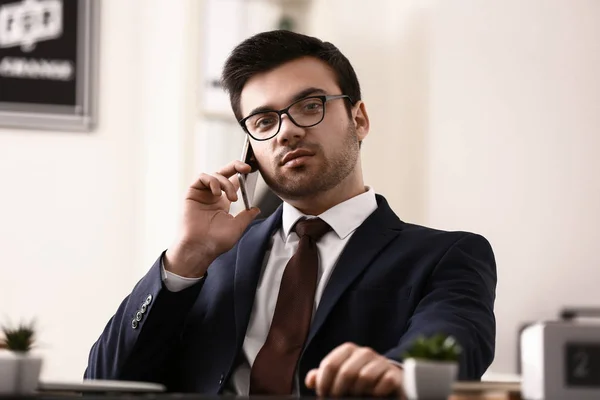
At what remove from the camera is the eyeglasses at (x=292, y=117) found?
2002mm

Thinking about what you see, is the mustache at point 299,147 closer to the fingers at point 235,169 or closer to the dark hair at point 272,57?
the fingers at point 235,169

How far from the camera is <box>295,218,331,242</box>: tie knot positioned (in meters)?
1.98

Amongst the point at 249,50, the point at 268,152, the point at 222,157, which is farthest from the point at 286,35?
the point at 222,157

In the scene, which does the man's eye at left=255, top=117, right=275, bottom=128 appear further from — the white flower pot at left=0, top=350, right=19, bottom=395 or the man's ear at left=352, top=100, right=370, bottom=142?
the white flower pot at left=0, top=350, right=19, bottom=395

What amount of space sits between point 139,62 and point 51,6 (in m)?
0.49

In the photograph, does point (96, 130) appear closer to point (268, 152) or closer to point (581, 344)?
point (268, 152)

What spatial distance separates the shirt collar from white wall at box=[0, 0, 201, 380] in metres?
2.02

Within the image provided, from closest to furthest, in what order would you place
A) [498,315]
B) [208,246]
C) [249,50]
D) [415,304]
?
[415,304] < [208,246] < [249,50] < [498,315]

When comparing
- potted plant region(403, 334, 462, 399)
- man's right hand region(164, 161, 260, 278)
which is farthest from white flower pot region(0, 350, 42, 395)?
man's right hand region(164, 161, 260, 278)

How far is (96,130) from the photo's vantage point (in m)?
4.27

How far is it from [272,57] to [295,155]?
0.78ft

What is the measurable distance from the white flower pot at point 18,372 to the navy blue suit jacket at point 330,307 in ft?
2.17

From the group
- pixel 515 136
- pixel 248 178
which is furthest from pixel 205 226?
pixel 515 136

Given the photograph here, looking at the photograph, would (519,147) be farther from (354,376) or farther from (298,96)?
(354,376)
